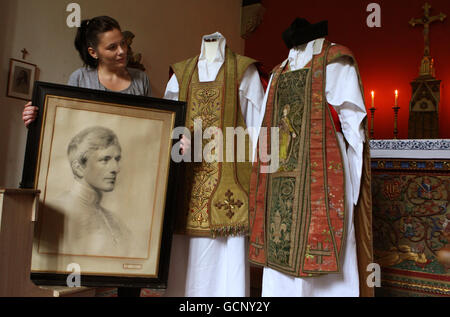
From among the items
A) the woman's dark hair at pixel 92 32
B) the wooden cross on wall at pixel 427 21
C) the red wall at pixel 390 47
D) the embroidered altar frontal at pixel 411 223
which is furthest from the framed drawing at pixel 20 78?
the wooden cross on wall at pixel 427 21

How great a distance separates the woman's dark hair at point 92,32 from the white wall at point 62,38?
1509mm

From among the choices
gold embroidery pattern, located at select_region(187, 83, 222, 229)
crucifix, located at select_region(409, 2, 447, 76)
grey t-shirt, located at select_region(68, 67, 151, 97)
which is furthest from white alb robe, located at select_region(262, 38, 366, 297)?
crucifix, located at select_region(409, 2, 447, 76)

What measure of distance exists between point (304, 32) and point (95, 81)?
1.32 meters

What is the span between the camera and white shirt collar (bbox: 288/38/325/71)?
241 cm

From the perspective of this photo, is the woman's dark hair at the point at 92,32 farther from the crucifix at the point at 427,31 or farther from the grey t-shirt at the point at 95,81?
the crucifix at the point at 427,31

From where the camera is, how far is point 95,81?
2619 mm

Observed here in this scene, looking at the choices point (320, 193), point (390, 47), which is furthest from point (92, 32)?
point (390, 47)

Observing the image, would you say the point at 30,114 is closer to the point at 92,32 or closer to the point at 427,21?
the point at 92,32

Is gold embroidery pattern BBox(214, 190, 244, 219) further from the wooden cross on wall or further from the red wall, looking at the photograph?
the wooden cross on wall

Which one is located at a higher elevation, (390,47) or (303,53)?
(390,47)

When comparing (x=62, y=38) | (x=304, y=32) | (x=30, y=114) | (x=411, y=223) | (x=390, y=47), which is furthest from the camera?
(x=390, y=47)

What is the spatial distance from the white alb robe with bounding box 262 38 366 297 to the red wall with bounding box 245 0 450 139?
384 cm
